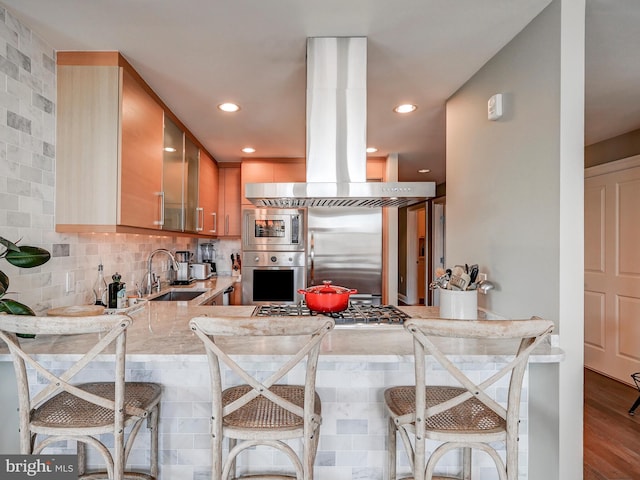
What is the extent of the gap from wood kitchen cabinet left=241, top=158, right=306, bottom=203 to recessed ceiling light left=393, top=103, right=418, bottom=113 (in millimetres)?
1703

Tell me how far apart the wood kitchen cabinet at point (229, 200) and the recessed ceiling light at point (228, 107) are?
5.82 feet

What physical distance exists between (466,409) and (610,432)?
2.10 metres

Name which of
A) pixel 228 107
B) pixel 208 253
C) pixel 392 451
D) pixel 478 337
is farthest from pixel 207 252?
pixel 478 337

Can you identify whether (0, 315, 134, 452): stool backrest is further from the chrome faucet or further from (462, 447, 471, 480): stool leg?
the chrome faucet

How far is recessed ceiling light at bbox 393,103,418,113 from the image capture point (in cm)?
263

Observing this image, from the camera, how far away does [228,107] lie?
267cm

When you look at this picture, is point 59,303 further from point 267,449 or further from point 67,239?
point 267,449

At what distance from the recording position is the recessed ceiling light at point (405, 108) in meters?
2.63

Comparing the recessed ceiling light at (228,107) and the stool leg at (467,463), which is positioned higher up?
the recessed ceiling light at (228,107)

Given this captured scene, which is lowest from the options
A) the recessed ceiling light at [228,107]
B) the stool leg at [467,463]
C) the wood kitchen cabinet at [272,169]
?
the stool leg at [467,463]

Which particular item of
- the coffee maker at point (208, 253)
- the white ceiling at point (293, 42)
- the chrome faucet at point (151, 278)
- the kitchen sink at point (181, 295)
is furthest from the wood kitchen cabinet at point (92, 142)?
the coffee maker at point (208, 253)

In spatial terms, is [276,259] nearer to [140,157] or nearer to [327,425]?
[140,157]

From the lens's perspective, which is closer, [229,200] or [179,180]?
[179,180]

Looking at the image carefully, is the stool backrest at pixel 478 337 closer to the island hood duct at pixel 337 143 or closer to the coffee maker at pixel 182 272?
the island hood duct at pixel 337 143
